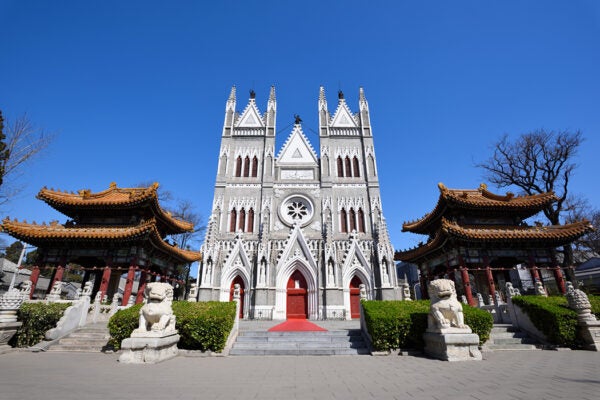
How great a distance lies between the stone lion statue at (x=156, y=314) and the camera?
7.21m

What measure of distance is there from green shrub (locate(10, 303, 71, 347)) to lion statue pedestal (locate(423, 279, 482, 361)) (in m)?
12.9

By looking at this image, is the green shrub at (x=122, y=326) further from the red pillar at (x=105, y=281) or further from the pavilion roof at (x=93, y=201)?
the pavilion roof at (x=93, y=201)

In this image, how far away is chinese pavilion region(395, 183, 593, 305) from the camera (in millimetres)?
14047

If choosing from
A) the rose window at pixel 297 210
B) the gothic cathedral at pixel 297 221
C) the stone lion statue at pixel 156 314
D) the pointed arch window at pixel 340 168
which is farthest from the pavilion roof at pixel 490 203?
the stone lion statue at pixel 156 314

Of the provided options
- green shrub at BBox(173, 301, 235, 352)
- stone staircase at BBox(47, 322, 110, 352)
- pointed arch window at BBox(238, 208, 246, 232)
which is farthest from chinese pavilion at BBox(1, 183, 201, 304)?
green shrub at BBox(173, 301, 235, 352)

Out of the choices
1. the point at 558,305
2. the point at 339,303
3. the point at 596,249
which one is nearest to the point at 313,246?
the point at 339,303

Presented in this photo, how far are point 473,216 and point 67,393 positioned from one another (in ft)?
61.1

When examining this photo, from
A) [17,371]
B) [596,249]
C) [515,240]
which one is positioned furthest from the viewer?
[596,249]

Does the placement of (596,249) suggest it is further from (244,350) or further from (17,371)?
(17,371)

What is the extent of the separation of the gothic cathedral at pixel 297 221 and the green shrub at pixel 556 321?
9.97 meters

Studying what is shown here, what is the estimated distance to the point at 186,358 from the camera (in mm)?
7598

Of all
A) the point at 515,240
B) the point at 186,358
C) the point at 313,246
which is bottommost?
the point at 186,358

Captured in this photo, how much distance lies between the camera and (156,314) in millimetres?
7340

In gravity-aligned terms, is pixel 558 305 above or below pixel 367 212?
below
